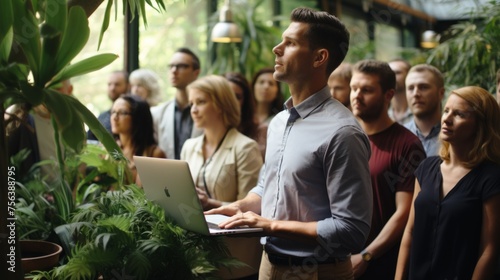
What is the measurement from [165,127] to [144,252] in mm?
3114

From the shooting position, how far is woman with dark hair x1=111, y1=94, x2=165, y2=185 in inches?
177

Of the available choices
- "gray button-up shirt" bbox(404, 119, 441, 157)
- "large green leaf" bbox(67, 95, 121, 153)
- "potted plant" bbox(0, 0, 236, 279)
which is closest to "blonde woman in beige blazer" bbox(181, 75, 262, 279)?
"gray button-up shirt" bbox(404, 119, 441, 157)

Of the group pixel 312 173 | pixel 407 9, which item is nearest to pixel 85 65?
pixel 312 173

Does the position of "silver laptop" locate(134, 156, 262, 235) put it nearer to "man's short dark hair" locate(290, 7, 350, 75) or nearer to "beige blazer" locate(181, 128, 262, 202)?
"man's short dark hair" locate(290, 7, 350, 75)

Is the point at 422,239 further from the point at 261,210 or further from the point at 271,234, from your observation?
the point at 271,234

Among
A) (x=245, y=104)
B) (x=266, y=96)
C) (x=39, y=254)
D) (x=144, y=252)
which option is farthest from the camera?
(x=266, y=96)

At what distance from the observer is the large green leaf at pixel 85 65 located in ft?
6.00

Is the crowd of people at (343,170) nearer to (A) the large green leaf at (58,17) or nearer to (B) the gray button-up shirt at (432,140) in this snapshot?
(B) the gray button-up shirt at (432,140)

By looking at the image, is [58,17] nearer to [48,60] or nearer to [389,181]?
[48,60]

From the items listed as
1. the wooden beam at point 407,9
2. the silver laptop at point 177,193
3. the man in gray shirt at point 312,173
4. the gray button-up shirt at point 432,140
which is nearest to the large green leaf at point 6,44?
the silver laptop at point 177,193

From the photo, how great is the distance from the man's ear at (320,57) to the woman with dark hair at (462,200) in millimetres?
812

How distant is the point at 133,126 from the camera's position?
455cm

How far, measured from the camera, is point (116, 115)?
4.59m

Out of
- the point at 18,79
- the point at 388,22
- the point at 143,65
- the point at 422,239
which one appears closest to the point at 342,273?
the point at 422,239
